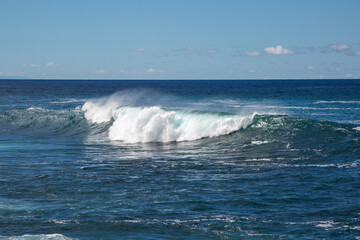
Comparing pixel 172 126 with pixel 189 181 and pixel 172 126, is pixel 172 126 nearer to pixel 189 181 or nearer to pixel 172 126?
pixel 172 126

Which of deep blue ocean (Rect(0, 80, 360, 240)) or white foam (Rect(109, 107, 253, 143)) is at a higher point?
white foam (Rect(109, 107, 253, 143))

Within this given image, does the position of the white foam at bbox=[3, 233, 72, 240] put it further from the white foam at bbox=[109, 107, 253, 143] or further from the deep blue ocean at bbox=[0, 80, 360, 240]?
the white foam at bbox=[109, 107, 253, 143]

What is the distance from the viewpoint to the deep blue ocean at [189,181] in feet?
32.6

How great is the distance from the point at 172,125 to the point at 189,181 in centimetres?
1268

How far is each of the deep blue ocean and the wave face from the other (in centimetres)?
8

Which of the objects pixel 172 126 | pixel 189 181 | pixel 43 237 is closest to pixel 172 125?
pixel 172 126

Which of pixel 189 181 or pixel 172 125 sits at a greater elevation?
pixel 172 125

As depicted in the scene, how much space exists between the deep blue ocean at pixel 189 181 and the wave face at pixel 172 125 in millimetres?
83

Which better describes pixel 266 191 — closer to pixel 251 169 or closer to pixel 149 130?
pixel 251 169

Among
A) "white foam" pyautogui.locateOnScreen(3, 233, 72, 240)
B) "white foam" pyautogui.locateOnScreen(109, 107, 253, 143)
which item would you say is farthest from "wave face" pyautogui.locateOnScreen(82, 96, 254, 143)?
"white foam" pyautogui.locateOnScreen(3, 233, 72, 240)

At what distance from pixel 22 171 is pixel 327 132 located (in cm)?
1368

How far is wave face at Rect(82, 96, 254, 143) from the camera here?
2545 cm

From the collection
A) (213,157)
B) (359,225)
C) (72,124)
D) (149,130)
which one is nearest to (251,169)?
(213,157)

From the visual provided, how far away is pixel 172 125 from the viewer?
26.7m
